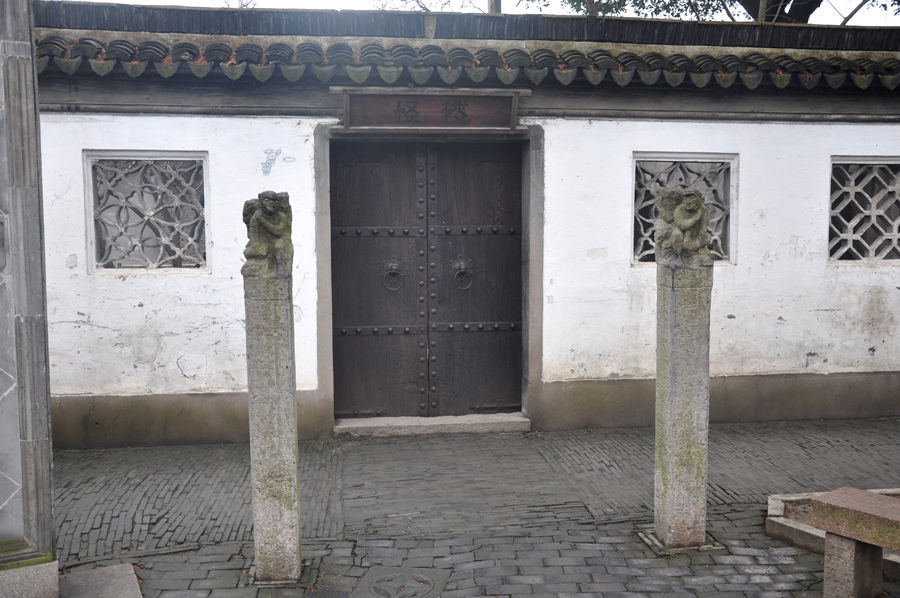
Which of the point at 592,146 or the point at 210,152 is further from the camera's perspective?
the point at 592,146

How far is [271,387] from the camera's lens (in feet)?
11.8

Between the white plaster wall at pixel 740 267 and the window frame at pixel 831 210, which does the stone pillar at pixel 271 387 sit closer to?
the white plaster wall at pixel 740 267

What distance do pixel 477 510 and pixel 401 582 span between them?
1022 millimetres

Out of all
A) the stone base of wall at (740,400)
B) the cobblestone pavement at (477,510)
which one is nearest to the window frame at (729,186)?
the stone base of wall at (740,400)

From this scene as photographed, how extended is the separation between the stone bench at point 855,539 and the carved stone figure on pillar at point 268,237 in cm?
294

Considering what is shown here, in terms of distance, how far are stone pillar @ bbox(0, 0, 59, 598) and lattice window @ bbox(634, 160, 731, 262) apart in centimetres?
493

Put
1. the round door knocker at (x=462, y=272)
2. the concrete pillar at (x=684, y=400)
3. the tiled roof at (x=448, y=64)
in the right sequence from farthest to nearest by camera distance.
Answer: the round door knocker at (x=462, y=272), the tiled roof at (x=448, y=64), the concrete pillar at (x=684, y=400)

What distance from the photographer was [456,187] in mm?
6500

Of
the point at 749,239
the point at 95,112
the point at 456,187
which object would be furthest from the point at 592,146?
the point at 95,112

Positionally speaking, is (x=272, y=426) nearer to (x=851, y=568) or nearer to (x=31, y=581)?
(x=31, y=581)

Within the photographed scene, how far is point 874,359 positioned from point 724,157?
2.47m

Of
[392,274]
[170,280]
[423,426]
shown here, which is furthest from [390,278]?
[170,280]

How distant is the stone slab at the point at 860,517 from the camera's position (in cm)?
322

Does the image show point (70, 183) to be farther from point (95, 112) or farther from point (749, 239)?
point (749, 239)
